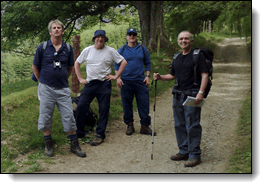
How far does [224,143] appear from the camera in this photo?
17.5ft

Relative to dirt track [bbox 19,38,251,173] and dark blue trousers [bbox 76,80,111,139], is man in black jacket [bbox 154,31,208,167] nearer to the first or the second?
dirt track [bbox 19,38,251,173]

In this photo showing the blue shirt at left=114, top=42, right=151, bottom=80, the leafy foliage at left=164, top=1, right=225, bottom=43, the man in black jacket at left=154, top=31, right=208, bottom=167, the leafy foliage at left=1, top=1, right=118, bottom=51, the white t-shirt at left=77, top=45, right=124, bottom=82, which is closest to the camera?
the man in black jacket at left=154, top=31, right=208, bottom=167

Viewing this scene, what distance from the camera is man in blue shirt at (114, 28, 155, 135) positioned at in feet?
18.3

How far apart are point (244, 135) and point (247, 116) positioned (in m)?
1.37

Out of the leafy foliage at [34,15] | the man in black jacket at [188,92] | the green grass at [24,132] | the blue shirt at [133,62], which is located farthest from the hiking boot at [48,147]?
the leafy foliage at [34,15]

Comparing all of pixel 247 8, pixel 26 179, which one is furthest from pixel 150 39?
pixel 26 179

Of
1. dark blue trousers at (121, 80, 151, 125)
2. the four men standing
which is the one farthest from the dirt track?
dark blue trousers at (121, 80, 151, 125)

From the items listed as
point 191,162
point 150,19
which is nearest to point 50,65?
point 191,162

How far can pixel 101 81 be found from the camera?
5105 mm

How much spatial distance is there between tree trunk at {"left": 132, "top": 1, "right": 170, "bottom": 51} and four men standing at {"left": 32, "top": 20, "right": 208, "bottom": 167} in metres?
9.85

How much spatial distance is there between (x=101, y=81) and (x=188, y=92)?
1.82 m

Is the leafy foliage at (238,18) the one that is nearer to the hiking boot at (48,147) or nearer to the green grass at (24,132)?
the green grass at (24,132)

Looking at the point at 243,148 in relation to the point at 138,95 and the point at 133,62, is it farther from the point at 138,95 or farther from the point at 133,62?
the point at 133,62

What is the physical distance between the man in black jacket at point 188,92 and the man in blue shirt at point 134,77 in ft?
4.33
